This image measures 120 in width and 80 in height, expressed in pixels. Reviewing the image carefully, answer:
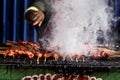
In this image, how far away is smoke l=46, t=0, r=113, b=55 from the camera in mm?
4677

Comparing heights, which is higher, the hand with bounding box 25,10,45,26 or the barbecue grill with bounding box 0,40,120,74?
the hand with bounding box 25,10,45,26

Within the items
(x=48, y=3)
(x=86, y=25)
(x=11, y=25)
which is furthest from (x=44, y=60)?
(x=11, y=25)

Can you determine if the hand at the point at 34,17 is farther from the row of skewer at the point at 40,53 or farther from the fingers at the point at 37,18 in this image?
the row of skewer at the point at 40,53

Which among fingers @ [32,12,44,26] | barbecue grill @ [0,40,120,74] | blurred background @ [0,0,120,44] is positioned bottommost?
barbecue grill @ [0,40,120,74]

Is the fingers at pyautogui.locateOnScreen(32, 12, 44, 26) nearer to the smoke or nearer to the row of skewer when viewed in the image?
the row of skewer

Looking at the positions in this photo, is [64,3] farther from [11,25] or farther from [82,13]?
[11,25]

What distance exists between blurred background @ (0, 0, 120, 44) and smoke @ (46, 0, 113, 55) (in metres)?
1.75

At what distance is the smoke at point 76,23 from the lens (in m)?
4.68

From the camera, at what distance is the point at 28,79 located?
3.99 meters

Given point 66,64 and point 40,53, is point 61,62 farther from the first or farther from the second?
point 40,53

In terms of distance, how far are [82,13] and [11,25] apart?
2.54 meters

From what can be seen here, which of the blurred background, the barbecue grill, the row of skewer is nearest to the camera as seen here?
the barbecue grill

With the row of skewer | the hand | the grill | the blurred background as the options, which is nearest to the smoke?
the row of skewer

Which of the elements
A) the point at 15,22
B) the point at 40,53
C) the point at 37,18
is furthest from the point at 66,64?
the point at 15,22
